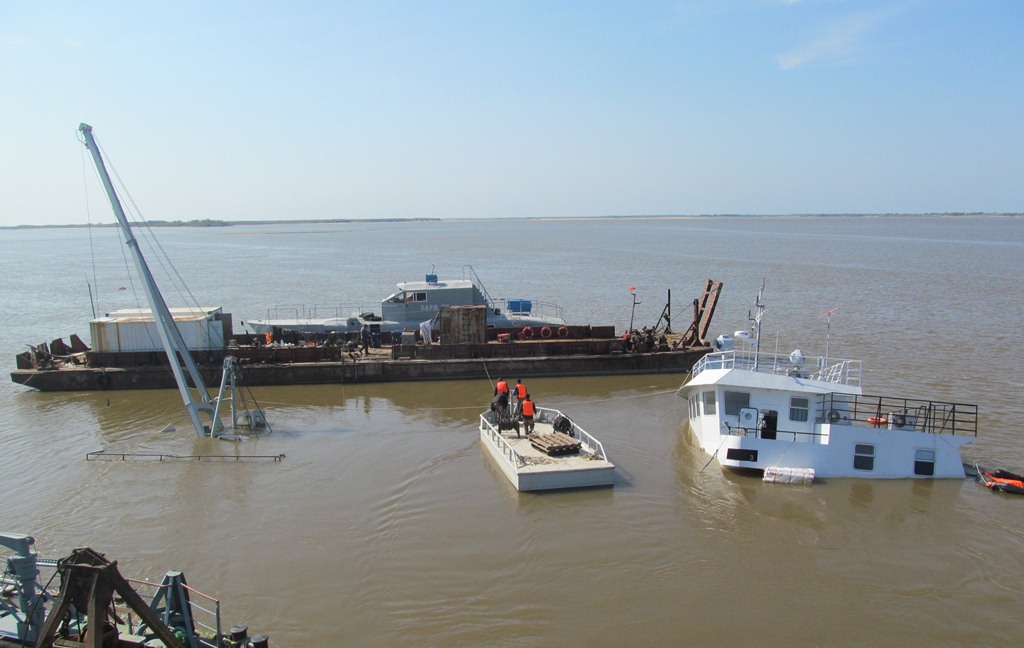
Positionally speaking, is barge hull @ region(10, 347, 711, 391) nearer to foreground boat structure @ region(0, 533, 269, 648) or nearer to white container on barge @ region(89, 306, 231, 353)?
white container on barge @ region(89, 306, 231, 353)

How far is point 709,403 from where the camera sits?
19047mm

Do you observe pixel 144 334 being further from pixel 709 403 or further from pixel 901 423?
pixel 901 423

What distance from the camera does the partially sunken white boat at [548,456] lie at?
53.6 feet

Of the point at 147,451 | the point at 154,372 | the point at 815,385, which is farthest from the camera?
the point at 154,372

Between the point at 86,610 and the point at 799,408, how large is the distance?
15.8m

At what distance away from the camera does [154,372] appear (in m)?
27.7

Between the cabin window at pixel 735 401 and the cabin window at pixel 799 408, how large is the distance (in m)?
1.07

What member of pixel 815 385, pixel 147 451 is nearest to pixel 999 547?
pixel 815 385

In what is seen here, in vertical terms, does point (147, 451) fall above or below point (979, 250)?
below

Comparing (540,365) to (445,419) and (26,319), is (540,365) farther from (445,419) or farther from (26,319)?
(26,319)

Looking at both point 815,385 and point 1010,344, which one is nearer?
point 815,385

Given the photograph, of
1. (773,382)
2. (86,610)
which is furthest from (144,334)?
(773,382)

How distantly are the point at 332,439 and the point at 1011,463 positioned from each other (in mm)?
19411

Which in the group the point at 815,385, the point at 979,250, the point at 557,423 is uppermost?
the point at 979,250
